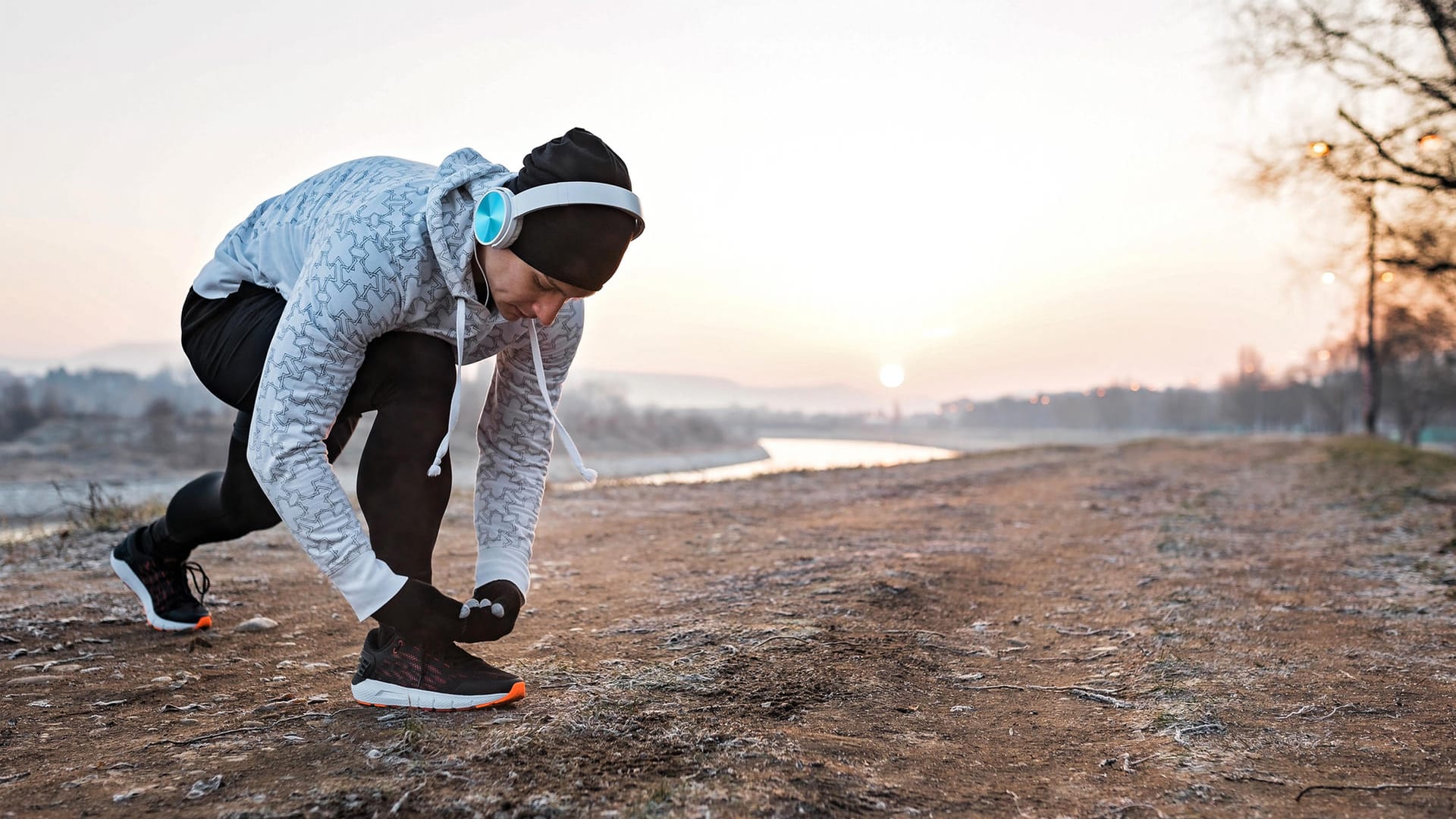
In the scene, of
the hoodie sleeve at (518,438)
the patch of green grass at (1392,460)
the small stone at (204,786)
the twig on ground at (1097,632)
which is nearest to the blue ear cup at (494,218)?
the hoodie sleeve at (518,438)

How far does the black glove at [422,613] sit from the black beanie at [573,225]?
2.54 ft

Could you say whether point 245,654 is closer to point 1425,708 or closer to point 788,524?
point 1425,708

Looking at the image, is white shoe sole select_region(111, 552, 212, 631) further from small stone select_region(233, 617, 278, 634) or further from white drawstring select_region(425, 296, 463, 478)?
white drawstring select_region(425, 296, 463, 478)

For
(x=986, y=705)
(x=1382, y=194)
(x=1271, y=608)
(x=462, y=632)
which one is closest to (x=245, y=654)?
(x=462, y=632)

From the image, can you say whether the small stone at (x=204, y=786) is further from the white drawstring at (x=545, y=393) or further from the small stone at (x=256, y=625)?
the small stone at (x=256, y=625)

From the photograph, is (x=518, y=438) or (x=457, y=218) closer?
(x=457, y=218)

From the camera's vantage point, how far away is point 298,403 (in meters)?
1.76

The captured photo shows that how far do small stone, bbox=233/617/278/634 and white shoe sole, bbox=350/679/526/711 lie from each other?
1.20 meters

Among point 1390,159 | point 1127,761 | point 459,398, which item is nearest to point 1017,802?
point 1127,761

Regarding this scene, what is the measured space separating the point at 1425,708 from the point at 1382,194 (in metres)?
9.34

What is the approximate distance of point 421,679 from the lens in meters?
1.92

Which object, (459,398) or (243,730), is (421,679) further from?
(459,398)

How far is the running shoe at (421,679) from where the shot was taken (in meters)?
1.92

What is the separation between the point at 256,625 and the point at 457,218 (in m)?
1.92
